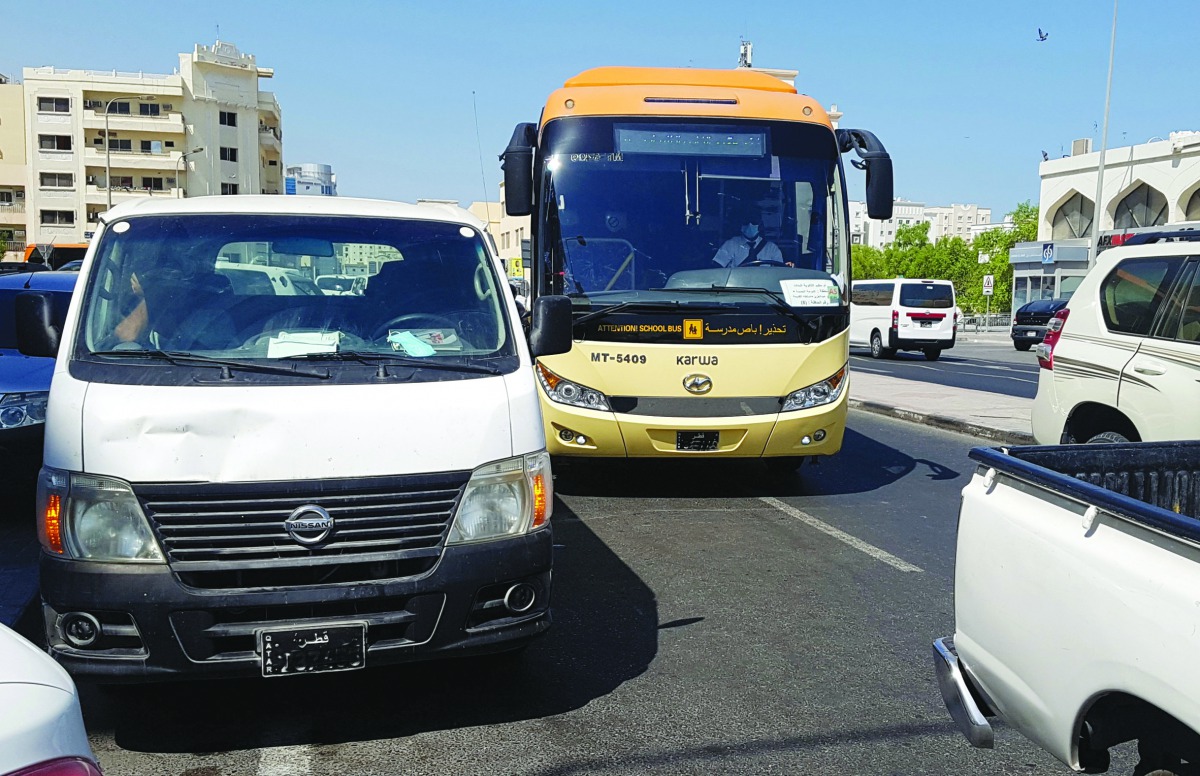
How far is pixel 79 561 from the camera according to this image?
3.63 metres

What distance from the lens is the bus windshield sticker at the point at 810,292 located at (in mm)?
8172

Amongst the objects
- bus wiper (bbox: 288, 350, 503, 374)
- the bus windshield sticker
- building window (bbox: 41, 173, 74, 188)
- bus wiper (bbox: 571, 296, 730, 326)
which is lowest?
bus wiper (bbox: 288, 350, 503, 374)

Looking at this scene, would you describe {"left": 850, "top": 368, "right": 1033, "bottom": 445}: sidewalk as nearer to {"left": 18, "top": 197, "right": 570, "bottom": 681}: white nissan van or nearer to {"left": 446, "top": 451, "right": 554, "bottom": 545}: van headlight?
{"left": 446, "top": 451, "right": 554, "bottom": 545}: van headlight

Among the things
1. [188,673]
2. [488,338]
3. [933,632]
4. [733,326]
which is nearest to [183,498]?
[188,673]

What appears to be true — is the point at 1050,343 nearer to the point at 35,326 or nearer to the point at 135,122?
the point at 35,326

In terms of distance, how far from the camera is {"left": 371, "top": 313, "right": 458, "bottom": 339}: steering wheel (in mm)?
4512

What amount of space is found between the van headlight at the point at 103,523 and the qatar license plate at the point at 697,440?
4.87 meters

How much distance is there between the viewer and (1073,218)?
65000 millimetres

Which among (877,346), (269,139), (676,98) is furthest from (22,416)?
(269,139)

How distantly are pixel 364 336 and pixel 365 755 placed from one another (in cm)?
Result: 160

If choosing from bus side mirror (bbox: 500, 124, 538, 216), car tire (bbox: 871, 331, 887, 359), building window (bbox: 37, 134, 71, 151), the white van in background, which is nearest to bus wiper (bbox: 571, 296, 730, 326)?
bus side mirror (bbox: 500, 124, 538, 216)

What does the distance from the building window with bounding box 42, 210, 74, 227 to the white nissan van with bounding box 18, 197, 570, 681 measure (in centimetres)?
7902

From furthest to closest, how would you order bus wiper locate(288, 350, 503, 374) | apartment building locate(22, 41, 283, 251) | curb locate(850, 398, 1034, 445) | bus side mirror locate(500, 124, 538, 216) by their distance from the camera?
apartment building locate(22, 41, 283, 251)
curb locate(850, 398, 1034, 445)
bus side mirror locate(500, 124, 538, 216)
bus wiper locate(288, 350, 503, 374)

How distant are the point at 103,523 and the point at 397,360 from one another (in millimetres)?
1201
